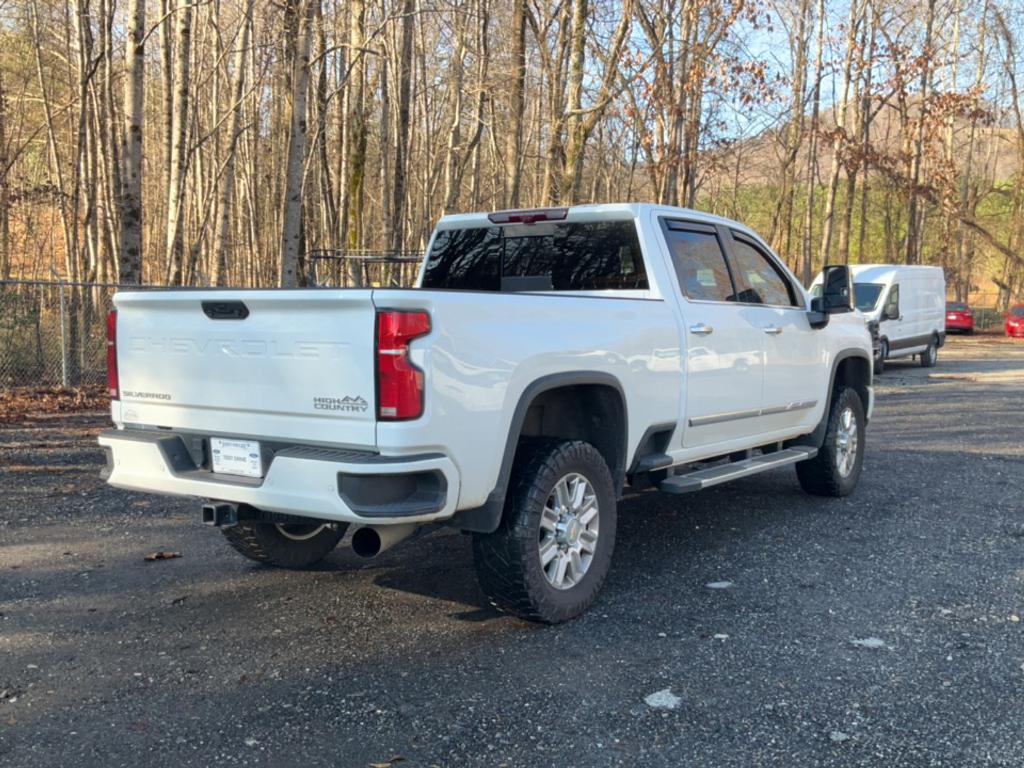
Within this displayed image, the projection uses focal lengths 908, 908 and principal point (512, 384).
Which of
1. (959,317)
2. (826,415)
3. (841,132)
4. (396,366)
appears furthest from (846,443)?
(959,317)

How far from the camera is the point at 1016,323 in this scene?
111 ft

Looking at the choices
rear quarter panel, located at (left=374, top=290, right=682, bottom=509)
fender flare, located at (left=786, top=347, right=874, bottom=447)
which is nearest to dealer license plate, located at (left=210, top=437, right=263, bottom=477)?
rear quarter panel, located at (left=374, top=290, right=682, bottom=509)

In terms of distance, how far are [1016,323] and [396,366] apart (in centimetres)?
3587

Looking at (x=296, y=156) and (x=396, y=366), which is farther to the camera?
(x=296, y=156)

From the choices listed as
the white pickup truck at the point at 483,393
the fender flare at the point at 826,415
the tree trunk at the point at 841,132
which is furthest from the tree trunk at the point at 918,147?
the white pickup truck at the point at 483,393

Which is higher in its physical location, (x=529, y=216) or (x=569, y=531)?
(x=529, y=216)

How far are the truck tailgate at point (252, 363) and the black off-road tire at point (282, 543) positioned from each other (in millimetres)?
979

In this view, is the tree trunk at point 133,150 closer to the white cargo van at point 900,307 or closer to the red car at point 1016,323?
the white cargo van at point 900,307

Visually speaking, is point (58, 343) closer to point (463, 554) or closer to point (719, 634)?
point (463, 554)

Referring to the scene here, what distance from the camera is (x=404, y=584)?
517 centimetres

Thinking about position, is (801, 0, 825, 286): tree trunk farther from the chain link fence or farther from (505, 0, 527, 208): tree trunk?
the chain link fence

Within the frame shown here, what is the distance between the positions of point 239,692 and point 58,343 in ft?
32.2

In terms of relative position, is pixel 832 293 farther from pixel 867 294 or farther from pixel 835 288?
Answer: pixel 867 294

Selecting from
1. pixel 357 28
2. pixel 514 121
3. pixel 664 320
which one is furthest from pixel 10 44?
pixel 664 320
